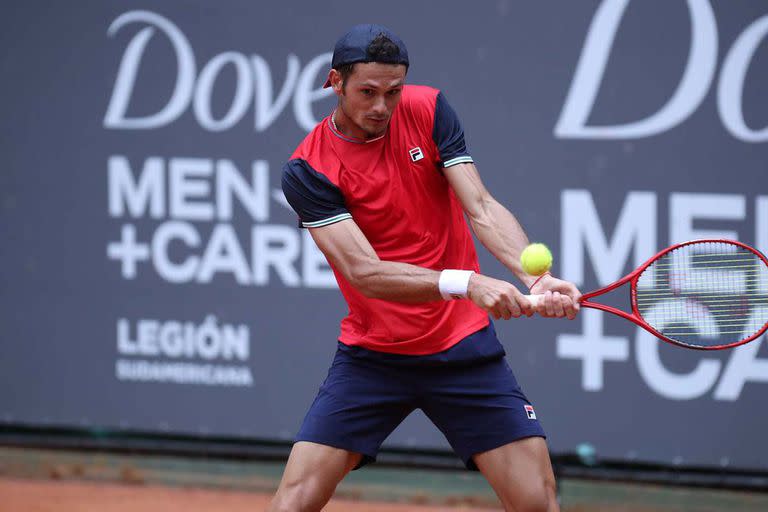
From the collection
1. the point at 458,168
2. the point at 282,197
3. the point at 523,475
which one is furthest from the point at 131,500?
the point at 458,168

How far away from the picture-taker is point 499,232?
3.41 meters

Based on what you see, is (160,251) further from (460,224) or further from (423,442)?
(460,224)

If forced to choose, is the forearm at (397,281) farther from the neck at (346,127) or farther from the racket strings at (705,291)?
the racket strings at (705,291)

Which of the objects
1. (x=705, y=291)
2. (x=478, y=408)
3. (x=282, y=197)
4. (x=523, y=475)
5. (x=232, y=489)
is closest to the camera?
(x=523, y=475)

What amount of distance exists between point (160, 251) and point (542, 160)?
1.76m

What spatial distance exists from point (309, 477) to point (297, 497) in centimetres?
7

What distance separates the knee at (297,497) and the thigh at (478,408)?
0.43 m

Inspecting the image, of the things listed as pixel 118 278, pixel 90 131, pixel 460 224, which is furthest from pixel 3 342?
pixel 460 224

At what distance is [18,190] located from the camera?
5.57 m

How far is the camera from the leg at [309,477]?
3.25 metres

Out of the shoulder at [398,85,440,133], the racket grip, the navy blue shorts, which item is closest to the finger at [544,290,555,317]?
the racket grip

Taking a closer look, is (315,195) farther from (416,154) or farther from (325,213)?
(416,154)

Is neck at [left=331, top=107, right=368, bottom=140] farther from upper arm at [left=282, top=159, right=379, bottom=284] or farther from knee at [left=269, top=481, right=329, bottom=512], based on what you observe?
knee at [left=269, top=481, right=329, bottom=512]

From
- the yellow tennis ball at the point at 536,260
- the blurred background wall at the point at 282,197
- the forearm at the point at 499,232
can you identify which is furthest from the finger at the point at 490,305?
the blurred background wall at the point at 282,197
